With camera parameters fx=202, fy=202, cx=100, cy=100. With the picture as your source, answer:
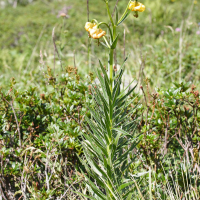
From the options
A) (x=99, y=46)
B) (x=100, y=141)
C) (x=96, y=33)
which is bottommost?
(x=99, y=46)

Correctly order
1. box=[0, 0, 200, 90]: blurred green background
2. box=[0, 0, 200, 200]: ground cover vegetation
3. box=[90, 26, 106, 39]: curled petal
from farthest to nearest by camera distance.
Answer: box=[0, 0, 200, 90]: blurred green background → box=[0, 0, 200, 200]: ground cover vegetation → box=[90, 26, 106, 39]: curled petal

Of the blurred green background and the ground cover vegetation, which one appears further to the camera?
the blurred green background

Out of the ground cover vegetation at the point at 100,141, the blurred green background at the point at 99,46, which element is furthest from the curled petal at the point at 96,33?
the blurred green background at the point at 99,46

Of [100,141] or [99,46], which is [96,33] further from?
[99,46]

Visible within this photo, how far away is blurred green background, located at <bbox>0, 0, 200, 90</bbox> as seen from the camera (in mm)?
3218

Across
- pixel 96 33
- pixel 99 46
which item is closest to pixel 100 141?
pixel 96 33

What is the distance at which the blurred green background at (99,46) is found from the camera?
10.6ft

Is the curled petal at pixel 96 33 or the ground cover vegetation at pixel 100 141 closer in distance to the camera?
the curled petal at pixel 96 33

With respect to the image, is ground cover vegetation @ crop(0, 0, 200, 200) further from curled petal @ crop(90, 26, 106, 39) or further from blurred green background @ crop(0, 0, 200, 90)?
blurred green background @ crop(0, 0, 200, 90)

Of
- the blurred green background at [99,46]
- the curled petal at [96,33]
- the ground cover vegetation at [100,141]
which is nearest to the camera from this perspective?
the curled petal at [96,33]

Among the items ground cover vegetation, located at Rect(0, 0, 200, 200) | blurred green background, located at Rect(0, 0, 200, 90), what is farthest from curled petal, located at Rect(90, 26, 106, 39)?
blurred green background, located at Rect(0, 0, 200, 90)

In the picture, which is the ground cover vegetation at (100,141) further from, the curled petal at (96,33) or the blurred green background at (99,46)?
the blurred green background at (99,46)

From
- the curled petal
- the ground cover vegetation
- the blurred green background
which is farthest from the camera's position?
the blurred green background

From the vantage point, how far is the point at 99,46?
633cm
